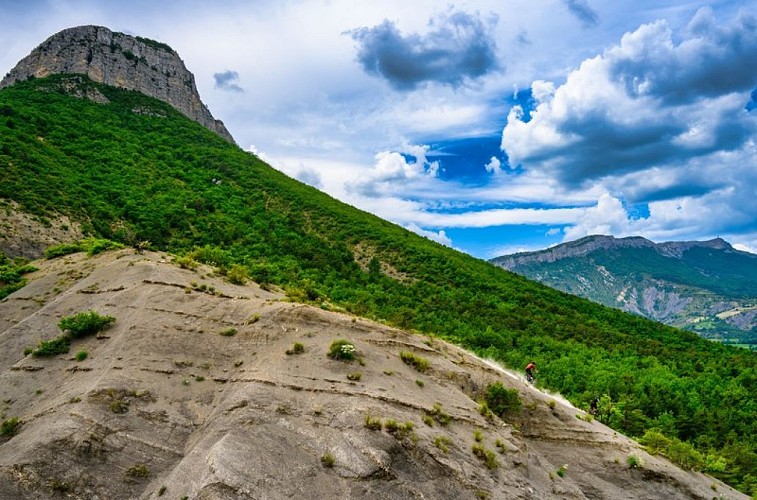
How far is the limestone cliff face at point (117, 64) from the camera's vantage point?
111 metres

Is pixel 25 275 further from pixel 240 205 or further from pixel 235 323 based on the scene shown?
pixel 240 205

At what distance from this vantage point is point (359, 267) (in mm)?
65875

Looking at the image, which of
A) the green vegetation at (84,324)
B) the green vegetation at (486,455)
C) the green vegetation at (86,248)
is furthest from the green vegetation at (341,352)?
the green vegetation at (86,248)

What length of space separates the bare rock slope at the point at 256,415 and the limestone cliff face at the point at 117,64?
106 m

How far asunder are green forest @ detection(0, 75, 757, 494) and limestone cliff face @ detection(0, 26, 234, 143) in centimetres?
2208

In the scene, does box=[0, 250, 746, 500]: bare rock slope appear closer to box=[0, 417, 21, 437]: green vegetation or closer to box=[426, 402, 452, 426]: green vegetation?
box=[426, 402, 452, 426]: green vegetation

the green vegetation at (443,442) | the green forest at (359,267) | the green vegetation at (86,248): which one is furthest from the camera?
the green forest at (359,267)

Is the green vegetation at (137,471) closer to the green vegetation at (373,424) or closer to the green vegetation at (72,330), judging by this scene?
the green vegetation at (373,424)

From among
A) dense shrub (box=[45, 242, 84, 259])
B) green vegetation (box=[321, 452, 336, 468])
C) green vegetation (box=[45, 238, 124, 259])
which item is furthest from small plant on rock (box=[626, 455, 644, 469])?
dense shrub (box=[45, 242, 84, 259])

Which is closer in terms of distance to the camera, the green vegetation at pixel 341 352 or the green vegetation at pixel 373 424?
the green vegetation at pixel 373 424

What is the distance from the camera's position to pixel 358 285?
59156mm

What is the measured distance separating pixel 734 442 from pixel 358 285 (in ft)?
128

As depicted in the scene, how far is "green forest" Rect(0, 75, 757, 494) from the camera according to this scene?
39.5m

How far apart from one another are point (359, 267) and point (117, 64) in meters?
94.6
